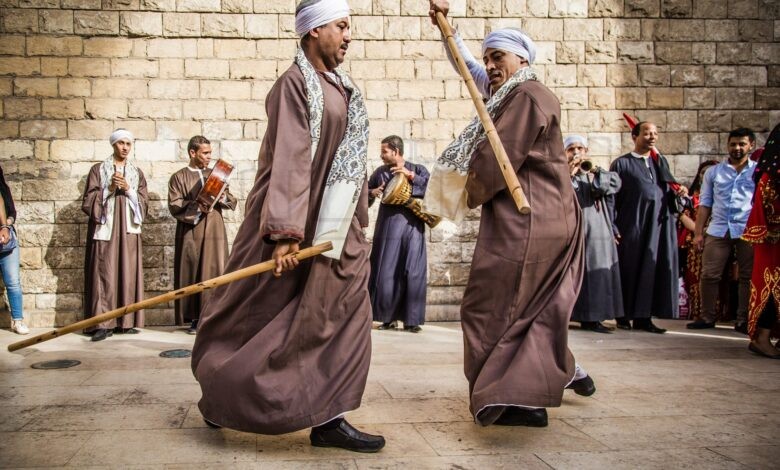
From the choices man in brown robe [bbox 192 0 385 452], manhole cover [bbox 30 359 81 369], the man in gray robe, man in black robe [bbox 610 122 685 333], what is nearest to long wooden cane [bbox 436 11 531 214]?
man in brown robe [bbox 192 0 385 452]

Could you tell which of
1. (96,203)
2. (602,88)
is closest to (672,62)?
(602,88)

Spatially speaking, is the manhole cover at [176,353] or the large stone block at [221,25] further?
the large stone block at [221,25]

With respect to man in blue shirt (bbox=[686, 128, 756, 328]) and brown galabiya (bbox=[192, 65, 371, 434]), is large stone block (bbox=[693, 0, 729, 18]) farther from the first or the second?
brown galabiya (bbox=[192, 65, 371, 434])

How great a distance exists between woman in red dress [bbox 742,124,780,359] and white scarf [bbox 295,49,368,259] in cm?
368

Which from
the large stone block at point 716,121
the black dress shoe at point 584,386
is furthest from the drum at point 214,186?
the large stone block at point 716,121

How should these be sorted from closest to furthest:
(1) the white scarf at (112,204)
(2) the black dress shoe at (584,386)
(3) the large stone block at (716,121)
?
Result: (2) the black dress shoe at (584,386) < (1) the white scarf at (112,204) < (3) the large stone block at (716,121)

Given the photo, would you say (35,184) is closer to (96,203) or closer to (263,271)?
(96,203)

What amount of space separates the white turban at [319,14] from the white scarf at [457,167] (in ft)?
3.06

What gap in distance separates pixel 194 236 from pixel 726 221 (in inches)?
224

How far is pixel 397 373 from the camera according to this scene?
4891mm

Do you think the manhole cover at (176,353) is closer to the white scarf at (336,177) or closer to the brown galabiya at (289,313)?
the brown galabiya at (289,313)

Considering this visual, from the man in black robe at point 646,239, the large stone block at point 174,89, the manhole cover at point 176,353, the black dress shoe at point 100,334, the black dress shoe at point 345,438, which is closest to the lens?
the black dress shoe at point 345,438

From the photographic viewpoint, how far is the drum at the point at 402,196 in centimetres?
736

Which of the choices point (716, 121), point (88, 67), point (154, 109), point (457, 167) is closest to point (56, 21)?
point (88, 67)
